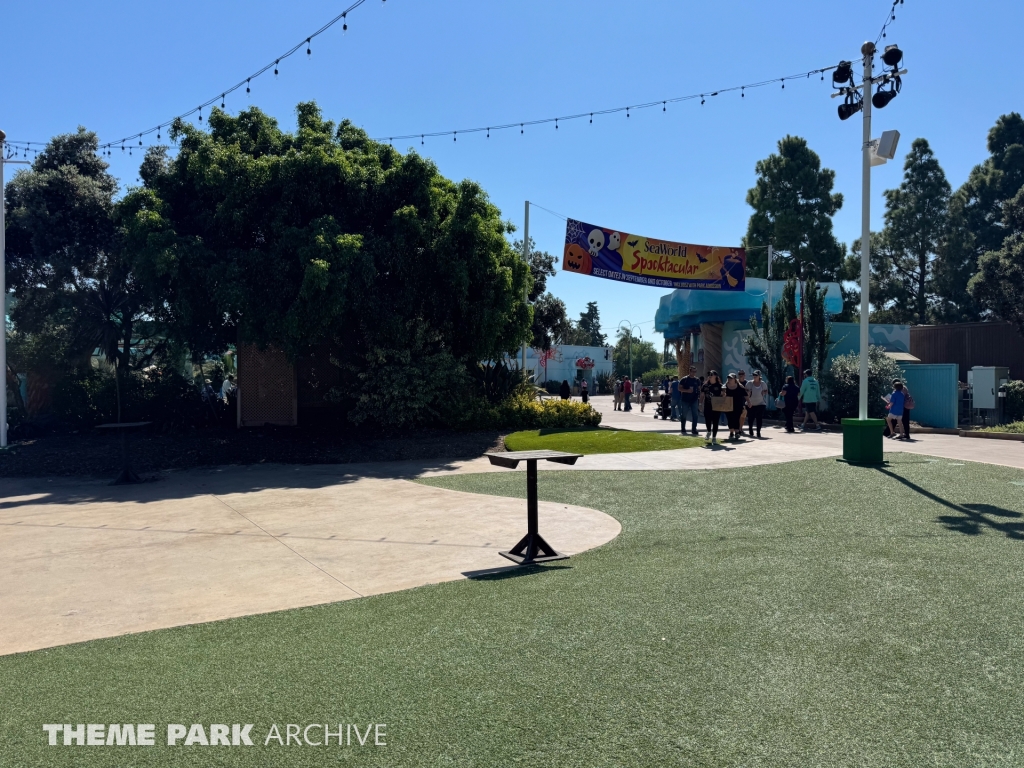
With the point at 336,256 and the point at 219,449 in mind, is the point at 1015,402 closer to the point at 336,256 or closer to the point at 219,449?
the point at 336,256

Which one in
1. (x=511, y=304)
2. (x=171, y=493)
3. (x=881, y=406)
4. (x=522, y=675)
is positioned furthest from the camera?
(x=881, y=406)

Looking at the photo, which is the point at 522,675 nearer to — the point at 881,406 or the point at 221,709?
the point at 221,709

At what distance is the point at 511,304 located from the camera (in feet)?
55.1

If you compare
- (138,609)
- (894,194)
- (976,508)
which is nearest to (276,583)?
(138,609)

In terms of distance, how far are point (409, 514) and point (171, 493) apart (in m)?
4.19

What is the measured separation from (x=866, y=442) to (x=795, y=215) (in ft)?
120

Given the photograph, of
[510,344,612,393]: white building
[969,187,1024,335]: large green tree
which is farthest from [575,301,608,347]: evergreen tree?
[969,187,1024,335]: large green tree

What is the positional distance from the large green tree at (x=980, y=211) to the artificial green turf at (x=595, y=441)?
3507 cm

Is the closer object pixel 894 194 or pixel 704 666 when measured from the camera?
pixel 704 666

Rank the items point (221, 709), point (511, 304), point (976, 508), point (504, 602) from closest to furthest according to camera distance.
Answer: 1. point (221, 709)
2. point (504, 602)
3. point (976, 508)
4. point (511, 304)

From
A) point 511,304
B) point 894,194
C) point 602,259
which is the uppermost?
point 894,194

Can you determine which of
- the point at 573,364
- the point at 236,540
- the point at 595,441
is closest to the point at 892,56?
the point at 595,441

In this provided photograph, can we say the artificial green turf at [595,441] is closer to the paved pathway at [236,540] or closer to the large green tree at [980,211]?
the paved pathway at [236,540]

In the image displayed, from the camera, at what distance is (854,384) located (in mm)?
22281
